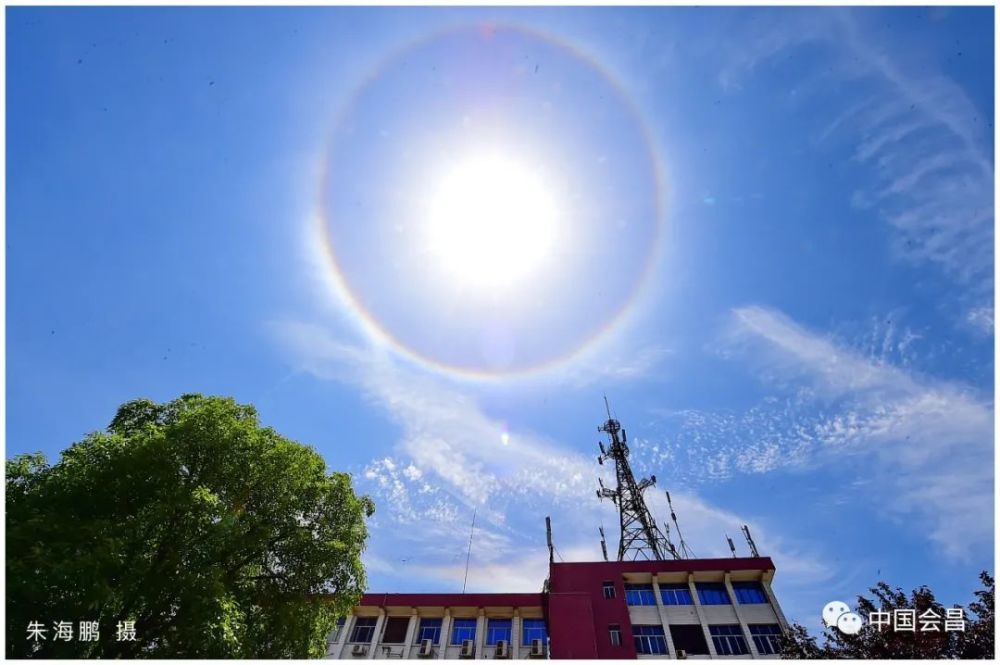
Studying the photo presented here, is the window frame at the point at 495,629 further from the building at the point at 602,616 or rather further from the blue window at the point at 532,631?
the blue window at the point at 532,631

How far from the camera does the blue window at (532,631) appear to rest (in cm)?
2169

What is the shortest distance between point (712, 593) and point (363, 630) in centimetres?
1630

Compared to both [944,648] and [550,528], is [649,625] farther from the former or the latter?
[944,648]

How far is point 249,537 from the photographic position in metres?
13.1

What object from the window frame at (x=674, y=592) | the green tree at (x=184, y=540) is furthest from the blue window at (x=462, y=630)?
the green tree at (x=184, y=540)

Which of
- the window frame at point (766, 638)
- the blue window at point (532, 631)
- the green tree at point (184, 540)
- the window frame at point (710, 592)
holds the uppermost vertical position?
the green tree at point (184, 540)

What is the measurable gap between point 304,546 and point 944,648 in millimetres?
16674

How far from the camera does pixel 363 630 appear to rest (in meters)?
22.7

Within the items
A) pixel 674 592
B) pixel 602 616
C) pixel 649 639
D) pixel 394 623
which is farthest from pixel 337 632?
pixel 674 592

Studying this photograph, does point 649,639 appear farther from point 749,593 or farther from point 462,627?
point 462,627

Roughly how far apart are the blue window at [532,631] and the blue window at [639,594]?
402 centimetres

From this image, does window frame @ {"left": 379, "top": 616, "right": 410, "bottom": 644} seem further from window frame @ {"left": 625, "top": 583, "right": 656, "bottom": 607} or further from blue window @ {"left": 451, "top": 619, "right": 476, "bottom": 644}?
window frame @ {"left": 625, "top": 583, "right": 656, "bottom": 607}

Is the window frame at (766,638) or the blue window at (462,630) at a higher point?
the blue window at (462,630)

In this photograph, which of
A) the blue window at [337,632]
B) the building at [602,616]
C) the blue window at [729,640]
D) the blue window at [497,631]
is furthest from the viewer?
the blue window at [337,632]
